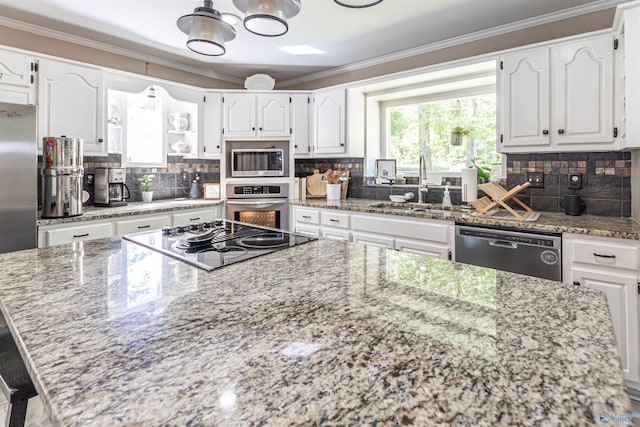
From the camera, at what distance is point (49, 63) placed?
2787mm

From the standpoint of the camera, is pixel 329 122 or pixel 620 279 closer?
pixel 620 279

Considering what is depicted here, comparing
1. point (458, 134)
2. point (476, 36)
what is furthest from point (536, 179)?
point (476, 36)

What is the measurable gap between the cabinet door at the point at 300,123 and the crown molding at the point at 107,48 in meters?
1.19

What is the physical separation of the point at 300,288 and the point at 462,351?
0.48 meters

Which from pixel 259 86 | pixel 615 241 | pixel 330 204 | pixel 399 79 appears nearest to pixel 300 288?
pixel 615 241

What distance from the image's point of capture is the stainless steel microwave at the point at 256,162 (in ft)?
13.0

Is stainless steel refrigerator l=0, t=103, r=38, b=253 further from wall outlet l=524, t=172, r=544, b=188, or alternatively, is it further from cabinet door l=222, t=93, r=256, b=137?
wall outlet l=524, t=172, r=544, b=188

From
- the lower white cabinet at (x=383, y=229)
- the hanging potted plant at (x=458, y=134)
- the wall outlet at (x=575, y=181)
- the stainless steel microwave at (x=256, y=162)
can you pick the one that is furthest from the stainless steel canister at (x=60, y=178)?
the wall outlet at (x=575, y=181)

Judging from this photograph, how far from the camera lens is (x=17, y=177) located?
7.67 feet

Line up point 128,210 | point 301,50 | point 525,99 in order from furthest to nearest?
point 301,50 < point 128,210 < point 525,99

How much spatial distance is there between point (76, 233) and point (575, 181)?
3.85 meters

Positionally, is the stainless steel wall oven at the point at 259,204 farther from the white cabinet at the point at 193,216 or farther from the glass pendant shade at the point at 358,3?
the glass pendant shade at the point at 358,3

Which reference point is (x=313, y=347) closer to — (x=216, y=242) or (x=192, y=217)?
(x=216, y=242)

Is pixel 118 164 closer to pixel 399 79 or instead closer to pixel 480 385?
pixel 399 79
